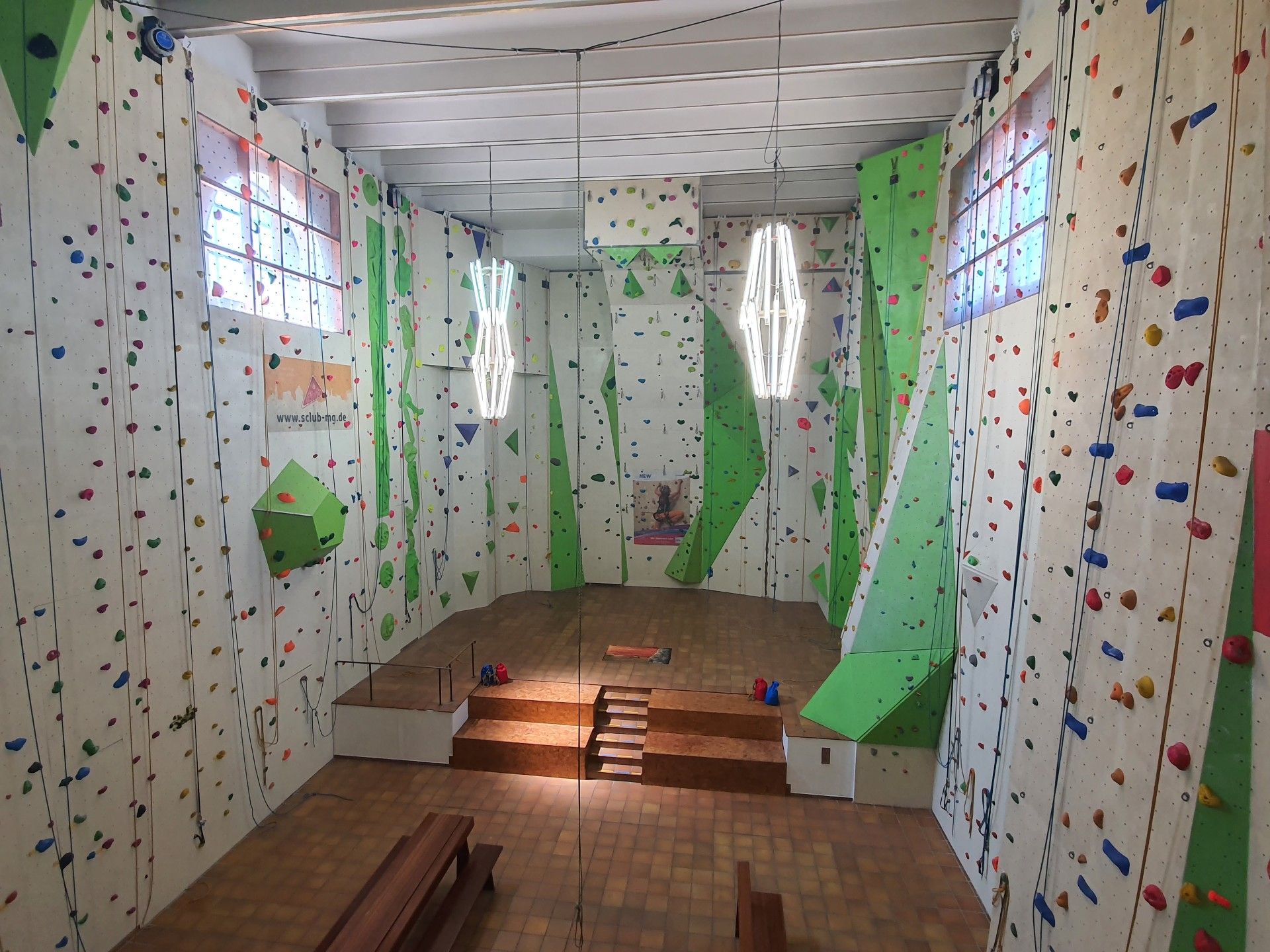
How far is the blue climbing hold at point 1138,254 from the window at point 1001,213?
108cm

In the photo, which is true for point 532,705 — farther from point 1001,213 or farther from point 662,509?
point 1001,213

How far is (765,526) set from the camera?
8.02m

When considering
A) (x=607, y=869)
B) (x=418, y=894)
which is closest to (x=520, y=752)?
(x=607, y=869)

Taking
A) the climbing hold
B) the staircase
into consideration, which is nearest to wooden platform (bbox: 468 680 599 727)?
the staircase

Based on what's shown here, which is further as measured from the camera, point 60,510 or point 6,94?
point 60,510

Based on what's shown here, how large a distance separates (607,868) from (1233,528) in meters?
3.70

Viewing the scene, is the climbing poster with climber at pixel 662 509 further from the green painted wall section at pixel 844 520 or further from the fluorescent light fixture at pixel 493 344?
the fluorescent light fixture at pixel 493 344

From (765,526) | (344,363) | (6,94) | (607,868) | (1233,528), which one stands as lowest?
(607,868)

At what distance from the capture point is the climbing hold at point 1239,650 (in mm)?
1635

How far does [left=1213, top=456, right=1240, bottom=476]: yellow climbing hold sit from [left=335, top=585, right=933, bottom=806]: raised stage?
11.1 ft

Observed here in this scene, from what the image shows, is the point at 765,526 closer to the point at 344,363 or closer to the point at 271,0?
the point at 344,363

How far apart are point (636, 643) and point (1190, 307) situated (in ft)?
18.0

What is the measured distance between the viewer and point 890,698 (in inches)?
178

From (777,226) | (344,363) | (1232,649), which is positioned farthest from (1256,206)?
(344,363)
